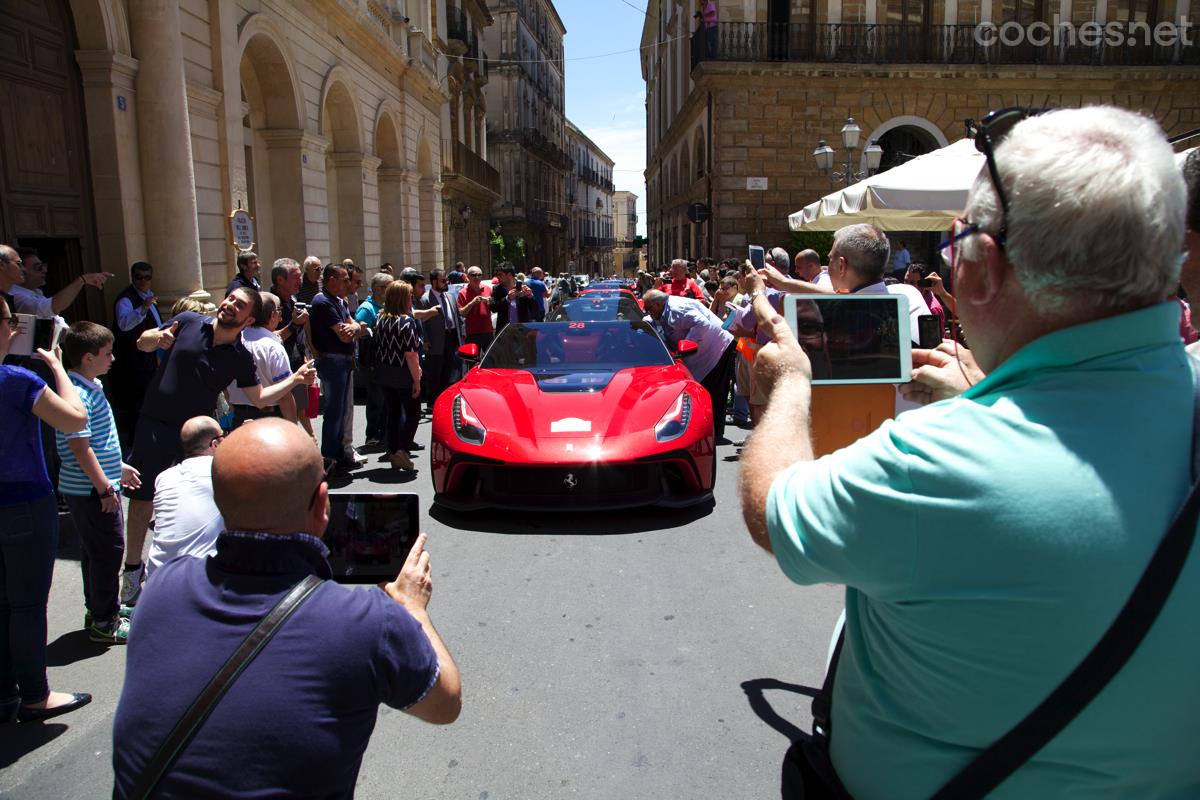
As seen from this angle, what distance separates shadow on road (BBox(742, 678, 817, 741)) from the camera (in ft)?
10.5

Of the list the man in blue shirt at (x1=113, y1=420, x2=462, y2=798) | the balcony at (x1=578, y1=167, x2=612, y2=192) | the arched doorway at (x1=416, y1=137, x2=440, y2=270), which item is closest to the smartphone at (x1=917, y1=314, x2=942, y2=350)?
the man in blue shirt at (x1=113, y1=420, x2=462, y2=798)

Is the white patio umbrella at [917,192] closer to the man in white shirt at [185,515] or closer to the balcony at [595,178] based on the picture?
the man in white shirt at [185,515]

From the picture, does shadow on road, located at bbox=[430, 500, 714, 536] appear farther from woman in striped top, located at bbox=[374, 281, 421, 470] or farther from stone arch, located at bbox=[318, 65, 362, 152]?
stone arch, located at bbox=[318, 65, 362, 152]

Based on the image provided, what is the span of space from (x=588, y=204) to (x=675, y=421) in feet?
290

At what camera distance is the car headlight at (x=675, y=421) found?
5.76 meters

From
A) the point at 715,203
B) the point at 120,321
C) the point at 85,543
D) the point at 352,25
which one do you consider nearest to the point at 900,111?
the point at 715,203

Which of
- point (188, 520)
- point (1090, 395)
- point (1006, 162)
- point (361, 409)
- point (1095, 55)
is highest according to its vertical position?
point (1095, 55)

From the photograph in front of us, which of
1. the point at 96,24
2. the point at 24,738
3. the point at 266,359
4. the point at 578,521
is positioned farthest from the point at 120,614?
the point at 96,24

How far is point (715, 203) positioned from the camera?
24.0m

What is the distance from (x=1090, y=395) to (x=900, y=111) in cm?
2588

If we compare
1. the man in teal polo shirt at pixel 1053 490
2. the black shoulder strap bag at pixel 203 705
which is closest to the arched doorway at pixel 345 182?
the black shoulder strap bag at pixel 203 705

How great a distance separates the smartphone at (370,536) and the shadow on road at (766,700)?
1882 millimetres

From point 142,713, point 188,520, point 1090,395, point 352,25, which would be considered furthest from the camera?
point 352,25

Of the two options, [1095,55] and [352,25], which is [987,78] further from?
[352,25]
